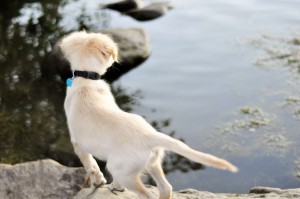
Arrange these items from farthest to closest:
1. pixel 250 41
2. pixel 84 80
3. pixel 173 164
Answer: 1. pixel 250 41
2. pixel 173 164
3. pixel 84 80

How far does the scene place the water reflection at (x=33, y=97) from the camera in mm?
7902

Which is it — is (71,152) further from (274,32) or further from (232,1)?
(232,1)

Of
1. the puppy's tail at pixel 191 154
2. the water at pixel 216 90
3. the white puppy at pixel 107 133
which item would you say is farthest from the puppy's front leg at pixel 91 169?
the water at pixel 216 90

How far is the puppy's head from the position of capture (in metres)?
4.87

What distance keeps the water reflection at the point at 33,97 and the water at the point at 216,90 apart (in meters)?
0.04

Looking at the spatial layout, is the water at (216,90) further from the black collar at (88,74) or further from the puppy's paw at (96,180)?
the black collar at (88,74)

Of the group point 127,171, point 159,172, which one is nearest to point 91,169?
point 159,172

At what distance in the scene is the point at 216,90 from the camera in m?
9.34

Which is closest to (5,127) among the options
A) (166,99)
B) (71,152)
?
(71,152)

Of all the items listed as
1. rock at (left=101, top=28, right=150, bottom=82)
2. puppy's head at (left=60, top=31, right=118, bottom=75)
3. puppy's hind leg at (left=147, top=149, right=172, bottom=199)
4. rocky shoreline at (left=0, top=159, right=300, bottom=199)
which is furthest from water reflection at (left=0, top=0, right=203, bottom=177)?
puppy's head at (left=60, top=31, right=118, bottom=75)

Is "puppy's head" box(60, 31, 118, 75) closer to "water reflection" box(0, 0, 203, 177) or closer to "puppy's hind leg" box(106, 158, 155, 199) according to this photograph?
"puppy's hind leg" box(106, 158, 155, 199)

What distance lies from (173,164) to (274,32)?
5.18 meters

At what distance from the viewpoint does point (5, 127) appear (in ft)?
27.8

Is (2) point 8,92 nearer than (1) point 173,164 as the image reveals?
No
